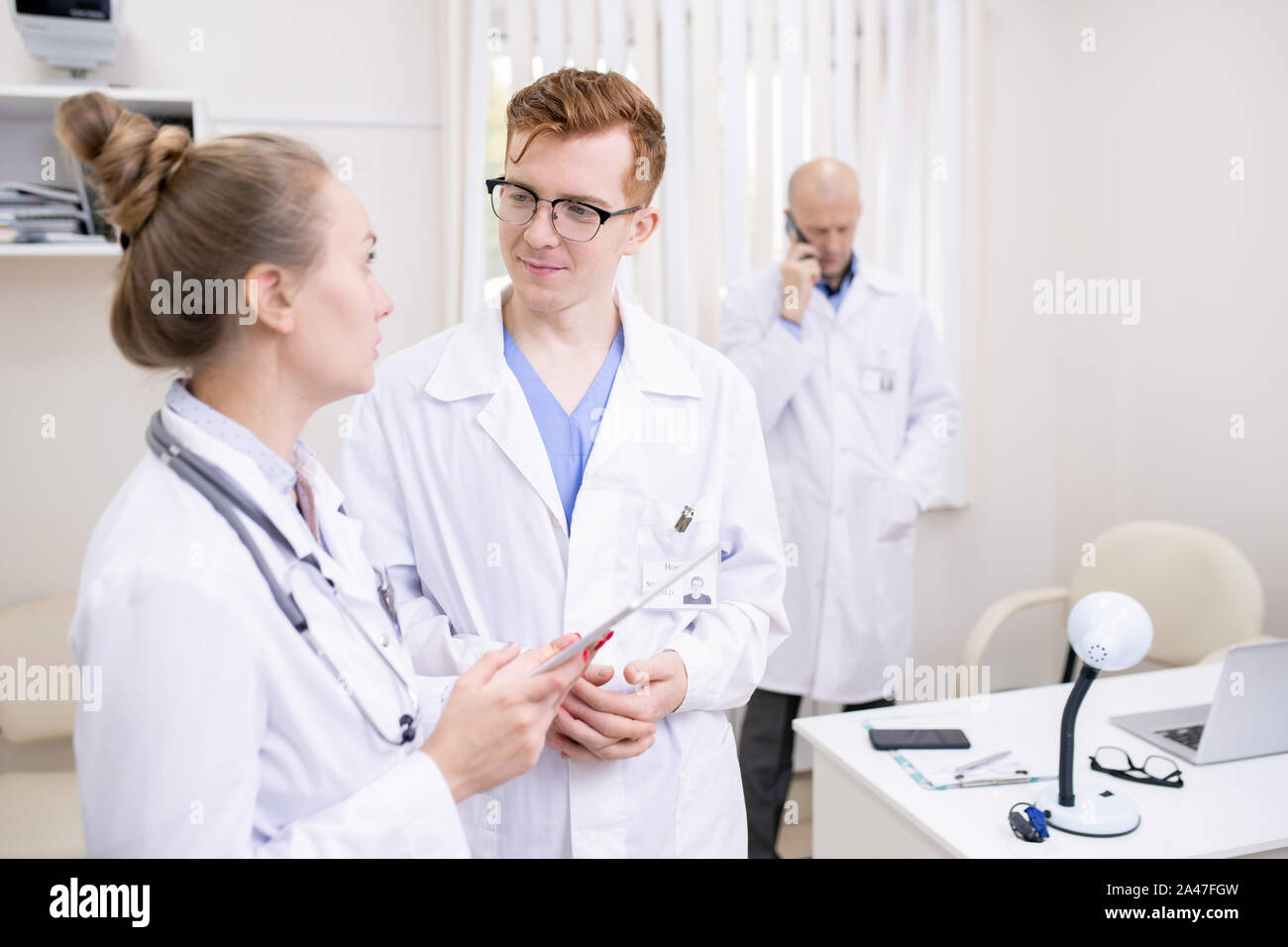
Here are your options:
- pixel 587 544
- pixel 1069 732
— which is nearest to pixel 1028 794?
pixel 1069 732

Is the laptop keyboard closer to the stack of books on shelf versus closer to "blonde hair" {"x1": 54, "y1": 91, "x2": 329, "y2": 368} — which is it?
"blonde hair" {"x1": 54, "y1": 91, "x2": 329, "y2": 368}

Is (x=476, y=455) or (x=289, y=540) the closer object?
(x=289, y=540)

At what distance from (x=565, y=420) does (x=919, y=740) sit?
100cm

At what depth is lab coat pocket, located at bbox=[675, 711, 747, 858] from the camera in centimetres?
143

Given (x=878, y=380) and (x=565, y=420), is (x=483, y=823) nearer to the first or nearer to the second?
(x=565, y=420)

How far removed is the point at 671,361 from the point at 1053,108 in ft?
9.61

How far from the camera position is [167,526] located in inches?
34.2

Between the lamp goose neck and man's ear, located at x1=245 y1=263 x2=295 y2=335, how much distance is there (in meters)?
1.31

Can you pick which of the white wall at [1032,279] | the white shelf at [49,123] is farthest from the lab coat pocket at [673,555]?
the white wall at [1032,279]

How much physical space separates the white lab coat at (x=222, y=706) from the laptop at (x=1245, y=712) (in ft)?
4.78
